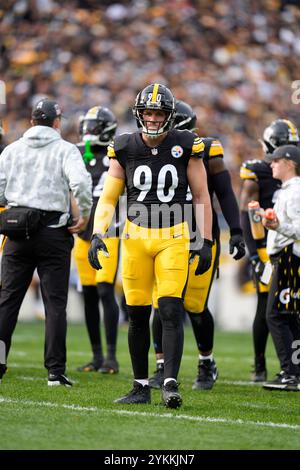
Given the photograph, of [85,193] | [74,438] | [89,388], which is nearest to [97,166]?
[85,193]

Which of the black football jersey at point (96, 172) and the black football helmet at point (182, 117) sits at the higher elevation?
the black football helmet at point (182, 117)

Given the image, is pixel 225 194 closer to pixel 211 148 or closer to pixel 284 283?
pixel 211 148

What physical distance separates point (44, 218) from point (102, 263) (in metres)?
→ 1.56

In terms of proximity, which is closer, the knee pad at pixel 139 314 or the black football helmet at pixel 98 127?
the knee pad at pixel 139 314

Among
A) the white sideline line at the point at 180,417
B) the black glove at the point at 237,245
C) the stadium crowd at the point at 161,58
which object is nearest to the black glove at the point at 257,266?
the black glove at the point at 237,245

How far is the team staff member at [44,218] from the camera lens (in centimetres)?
607

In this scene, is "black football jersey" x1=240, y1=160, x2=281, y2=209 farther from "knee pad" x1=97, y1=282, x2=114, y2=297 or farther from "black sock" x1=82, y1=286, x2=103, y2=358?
"black sock" x1=82, y1=286, x2=103, y2=358

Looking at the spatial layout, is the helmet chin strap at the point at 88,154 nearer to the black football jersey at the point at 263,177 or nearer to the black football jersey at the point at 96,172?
the black football jersey at the point at 96,172

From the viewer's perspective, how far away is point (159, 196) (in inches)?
210

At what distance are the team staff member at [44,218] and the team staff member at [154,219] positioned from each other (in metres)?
0.76

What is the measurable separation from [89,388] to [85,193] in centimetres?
137

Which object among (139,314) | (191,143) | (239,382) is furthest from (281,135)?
(139,314)
